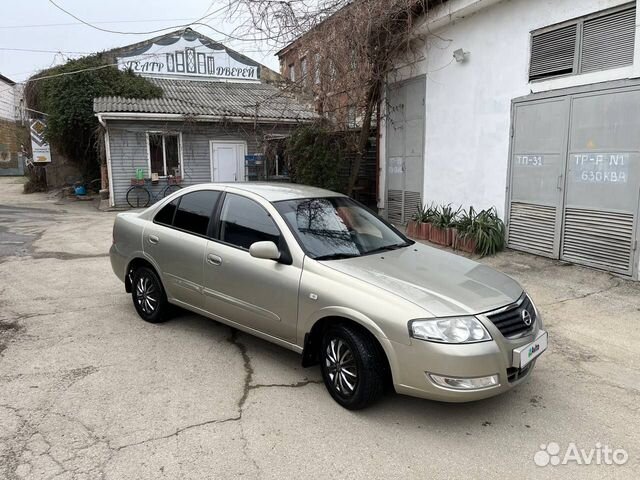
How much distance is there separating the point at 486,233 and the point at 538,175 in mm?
1220

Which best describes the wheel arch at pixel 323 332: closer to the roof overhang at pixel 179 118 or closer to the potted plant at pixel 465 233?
the potted plant at pixel 465 233

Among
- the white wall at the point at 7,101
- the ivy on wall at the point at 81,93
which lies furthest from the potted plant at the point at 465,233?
the white wall at the point at 7,101

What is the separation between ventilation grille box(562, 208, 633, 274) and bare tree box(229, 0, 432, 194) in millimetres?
4746

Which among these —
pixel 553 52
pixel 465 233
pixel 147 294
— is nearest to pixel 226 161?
pixel 465 233

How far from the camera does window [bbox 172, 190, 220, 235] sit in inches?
183

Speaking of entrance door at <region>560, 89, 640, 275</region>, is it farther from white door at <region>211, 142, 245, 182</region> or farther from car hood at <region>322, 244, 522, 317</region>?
white door at <region>211, 142, 245, 182</region>

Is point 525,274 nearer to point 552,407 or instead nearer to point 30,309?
point 552,407

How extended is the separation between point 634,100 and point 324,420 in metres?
5.76

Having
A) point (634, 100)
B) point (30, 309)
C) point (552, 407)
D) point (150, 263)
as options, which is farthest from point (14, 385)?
point (634, 100)

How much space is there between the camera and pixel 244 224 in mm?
4301

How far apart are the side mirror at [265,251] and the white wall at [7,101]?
41835mm

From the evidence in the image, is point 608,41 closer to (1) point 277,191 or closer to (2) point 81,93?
(1) point 277,191

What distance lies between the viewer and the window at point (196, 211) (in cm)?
464

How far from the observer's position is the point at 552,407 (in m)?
3.51
